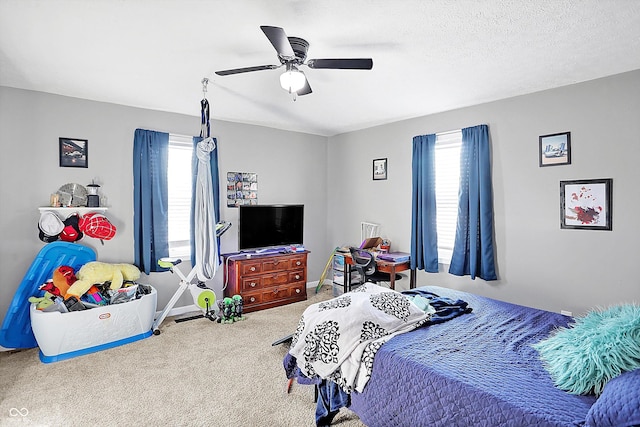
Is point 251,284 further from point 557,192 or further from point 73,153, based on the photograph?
point 557,192

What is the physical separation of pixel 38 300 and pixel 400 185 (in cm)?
411

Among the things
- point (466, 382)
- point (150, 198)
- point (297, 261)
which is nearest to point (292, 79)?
point (466, 382)

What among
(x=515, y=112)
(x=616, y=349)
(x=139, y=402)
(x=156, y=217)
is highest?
(x=515, y=112)

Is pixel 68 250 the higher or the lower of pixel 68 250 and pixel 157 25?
the lower

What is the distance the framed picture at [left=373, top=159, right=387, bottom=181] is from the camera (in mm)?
4855

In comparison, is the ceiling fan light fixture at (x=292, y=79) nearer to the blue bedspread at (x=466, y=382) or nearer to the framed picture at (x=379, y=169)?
the blue bedspread at (x=466, y=382)

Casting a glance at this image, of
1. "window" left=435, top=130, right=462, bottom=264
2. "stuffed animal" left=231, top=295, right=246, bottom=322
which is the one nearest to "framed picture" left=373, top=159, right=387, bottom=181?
"window" left=435, top=130, right=462, bottom=264

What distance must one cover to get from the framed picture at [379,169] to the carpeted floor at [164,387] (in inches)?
103

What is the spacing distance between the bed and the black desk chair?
172 centimetres

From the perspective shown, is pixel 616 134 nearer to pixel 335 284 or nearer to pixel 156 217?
pixel 335 284

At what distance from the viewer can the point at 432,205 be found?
13.8 feet

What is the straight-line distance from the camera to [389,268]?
4160mm

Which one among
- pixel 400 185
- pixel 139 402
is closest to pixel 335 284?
pixel 400 185

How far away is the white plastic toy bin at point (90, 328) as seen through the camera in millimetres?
2959
